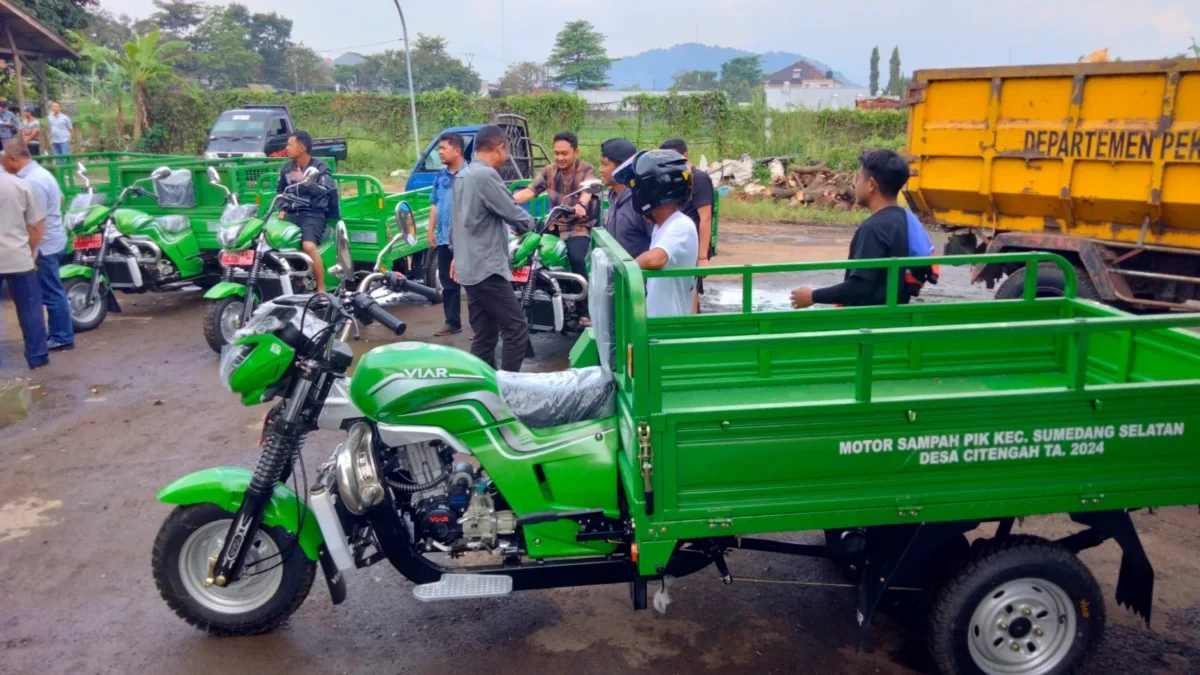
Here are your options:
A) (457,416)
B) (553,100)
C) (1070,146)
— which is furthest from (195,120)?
(457,416)

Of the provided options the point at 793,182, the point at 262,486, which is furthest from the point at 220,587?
the point at 793,182

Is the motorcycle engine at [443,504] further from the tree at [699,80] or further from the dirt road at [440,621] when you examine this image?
the tree at [699,80]

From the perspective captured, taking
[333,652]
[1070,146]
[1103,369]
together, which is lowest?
[333,652]

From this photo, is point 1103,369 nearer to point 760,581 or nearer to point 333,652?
point 760,581

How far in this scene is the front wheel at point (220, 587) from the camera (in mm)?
3635

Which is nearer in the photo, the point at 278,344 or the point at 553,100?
the point at 278,344

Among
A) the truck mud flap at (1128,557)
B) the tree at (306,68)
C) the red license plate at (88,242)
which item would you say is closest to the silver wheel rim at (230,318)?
the red license plate at (88,242)

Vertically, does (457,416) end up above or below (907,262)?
below

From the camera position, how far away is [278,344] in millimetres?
3416

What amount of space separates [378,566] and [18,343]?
6.09 metres

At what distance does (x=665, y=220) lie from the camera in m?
4.20

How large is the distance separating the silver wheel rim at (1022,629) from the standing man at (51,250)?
24.6 feet

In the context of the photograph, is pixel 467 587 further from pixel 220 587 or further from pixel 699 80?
pixel 699 80

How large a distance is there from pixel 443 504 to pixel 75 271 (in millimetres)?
6881
